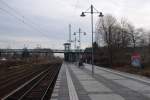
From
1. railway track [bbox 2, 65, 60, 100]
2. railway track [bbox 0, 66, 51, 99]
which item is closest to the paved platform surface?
railway track [bbox 2, 65, 60, 100]

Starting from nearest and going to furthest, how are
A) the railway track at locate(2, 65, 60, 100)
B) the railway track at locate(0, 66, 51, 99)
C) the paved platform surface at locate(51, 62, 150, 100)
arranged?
the paved platform surface at locate(51, 62, 150, 100), the railway track at locate(2, 65, 60, 100), the railway track at locate(0, 66, 51, 99)

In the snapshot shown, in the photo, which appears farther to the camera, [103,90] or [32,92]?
[32,92]

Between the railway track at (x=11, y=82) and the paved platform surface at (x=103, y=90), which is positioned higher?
the paved platform surface at (x=103, y=90)

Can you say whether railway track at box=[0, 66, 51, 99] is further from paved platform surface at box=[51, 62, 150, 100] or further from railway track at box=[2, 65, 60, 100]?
paved platform surface at box=[51, 62, 150, 100]

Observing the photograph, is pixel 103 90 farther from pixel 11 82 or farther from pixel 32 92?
pixel 11 82

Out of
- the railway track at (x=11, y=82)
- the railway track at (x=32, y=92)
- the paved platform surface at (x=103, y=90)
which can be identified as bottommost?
the railway track at (x=11, y=82)

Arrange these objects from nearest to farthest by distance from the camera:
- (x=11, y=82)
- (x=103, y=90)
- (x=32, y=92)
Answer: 1. (x=103, y=90)
2. (x=32, y=92)
3. (x=11, y=82)

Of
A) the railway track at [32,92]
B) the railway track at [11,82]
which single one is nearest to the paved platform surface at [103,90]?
the railway track at [32,92]

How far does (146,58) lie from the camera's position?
52.8 meters

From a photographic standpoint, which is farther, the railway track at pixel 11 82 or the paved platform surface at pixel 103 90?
the railway track at pixel 11 82

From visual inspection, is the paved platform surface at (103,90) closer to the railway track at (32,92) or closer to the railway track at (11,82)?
the railway track at (32,92)

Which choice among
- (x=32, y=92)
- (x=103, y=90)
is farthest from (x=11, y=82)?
(x=103, y=90)

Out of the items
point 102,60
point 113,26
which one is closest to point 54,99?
point 113,26

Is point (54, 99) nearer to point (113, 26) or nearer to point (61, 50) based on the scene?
point (113, 26)
